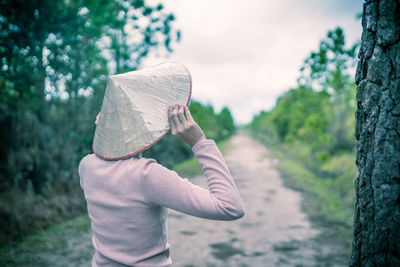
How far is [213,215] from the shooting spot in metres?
0.99

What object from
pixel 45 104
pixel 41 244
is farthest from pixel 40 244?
pixel 45 104

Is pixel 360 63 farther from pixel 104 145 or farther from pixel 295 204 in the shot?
pixel 295 204

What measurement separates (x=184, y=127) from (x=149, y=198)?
0.29 meters

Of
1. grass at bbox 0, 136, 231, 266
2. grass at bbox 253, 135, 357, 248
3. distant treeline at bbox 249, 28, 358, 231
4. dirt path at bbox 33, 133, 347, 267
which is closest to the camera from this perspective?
grass at bbox 0, 136, 231, 266

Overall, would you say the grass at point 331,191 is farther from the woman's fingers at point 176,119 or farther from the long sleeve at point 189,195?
the woman's fingers at point 176,119

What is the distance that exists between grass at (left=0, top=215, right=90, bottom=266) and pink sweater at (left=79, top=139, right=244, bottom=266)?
10.9ft

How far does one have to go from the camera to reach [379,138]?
118 centimetres

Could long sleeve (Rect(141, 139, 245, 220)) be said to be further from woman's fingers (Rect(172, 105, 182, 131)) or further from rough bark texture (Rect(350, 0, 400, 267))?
rough bark texture (Rect(350, 0, 400, 267))

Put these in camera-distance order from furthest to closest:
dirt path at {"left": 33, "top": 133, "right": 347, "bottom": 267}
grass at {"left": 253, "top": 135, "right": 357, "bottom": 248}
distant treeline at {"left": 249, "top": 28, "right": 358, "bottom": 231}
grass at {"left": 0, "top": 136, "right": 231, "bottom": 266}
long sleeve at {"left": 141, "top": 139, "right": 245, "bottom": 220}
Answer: distant treeline at {"left": 249, "top": 28, "right": 358, "bottom": 231}
grass at {"left": 253, "top": 135, "right": 357, "bottom": 248}
dirt path at {"left": 33, "top": 133, "right": 347, "bottom": 267}
grass at {"left": 0, "top": 136, "right": 231, "bottom": 266}
long sleeve at {"left": 141, "top": 139, "right": 245, "bottom": 220}

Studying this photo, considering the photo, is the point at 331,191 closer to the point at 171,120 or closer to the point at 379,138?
the point at 379,138

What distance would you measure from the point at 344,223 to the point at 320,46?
18.8ft

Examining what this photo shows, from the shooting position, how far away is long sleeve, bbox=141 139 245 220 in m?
0.97

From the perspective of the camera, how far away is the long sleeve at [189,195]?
972 mm

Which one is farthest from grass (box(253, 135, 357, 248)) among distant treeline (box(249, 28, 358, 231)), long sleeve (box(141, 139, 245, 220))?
long sleeve (box(141, 139, 245, 220))
